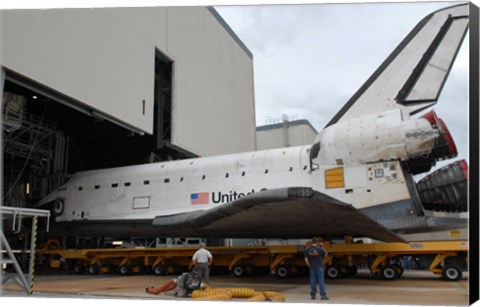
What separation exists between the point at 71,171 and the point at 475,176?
12.2 meters

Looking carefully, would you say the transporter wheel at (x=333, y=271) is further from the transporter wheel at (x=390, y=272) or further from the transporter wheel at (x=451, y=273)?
the transporter wheel at (x=451, y=273)

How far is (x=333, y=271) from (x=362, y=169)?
2188 millimetres

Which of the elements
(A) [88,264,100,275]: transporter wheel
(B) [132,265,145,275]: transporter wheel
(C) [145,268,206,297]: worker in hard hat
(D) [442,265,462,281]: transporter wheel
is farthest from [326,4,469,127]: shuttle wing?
(A) [88,264,100,275]: transporter wheel

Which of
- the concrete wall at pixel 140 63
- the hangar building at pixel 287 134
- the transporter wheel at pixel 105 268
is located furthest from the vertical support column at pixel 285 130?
the transporter wheel at pixel 105 268

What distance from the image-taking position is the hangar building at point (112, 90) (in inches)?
345

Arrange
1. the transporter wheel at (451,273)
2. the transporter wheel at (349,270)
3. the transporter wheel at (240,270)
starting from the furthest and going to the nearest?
the transporter wheel at (349,270), the transporter wheel at (240,270), the transporter wheel at (451,273)

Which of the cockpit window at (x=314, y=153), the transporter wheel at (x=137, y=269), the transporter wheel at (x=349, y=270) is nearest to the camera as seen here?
the cockpit window at (x=314, y=153)

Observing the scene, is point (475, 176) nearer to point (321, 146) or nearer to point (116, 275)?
point (321, 146)

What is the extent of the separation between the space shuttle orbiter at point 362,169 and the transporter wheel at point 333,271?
63 cm

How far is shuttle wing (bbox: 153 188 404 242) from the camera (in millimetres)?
5531

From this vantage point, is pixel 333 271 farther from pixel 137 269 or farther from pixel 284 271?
pixel 137 269

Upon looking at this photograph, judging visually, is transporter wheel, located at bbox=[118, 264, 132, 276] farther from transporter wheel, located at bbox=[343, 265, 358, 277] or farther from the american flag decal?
transporter wheel, located at bbox=[343, 265, 358, 277]

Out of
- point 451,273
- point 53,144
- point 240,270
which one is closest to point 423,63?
point 451,273

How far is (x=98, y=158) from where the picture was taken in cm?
1508
